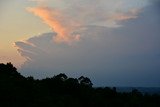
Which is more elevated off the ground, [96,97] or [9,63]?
[9,63]

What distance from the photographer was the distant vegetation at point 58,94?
4934cm

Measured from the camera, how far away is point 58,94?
2327 inches

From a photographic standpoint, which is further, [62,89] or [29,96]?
[62,89]

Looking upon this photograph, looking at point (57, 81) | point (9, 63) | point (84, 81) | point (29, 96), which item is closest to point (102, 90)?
point (84, 81)

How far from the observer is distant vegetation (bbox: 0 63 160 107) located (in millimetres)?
49344

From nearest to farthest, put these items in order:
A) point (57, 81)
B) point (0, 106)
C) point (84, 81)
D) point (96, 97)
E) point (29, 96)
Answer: point (0, 106) → point (29, 96) → point (96, 97) → point (57, 81) → point (84, 81)

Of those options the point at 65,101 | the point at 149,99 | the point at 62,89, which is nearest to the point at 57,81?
the point at 62,89

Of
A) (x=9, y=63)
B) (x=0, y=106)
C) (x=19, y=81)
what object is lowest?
(x=0, y=106)

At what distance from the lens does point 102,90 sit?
225ft

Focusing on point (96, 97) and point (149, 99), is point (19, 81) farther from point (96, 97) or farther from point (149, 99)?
point (149, 99)

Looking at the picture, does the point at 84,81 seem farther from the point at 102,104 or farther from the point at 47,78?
the point at 102,104

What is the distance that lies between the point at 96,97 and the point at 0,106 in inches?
684

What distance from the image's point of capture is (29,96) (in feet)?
168

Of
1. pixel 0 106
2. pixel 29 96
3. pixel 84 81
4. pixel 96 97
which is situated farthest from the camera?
pixel 84 81
